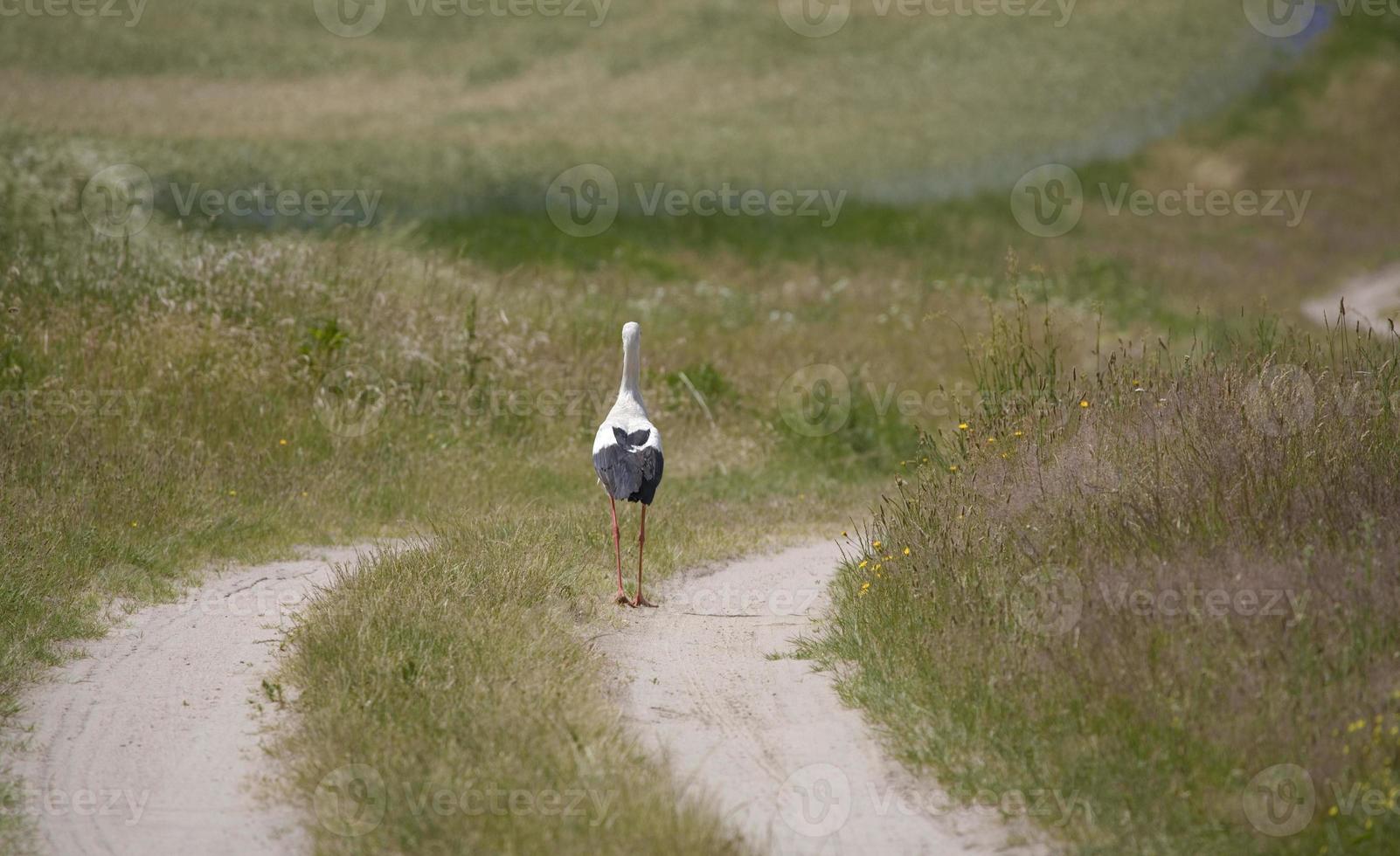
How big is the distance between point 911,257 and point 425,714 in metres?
22.5

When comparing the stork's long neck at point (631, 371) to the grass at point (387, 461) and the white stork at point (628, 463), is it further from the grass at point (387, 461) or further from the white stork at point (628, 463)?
the grass at point (387, 461)

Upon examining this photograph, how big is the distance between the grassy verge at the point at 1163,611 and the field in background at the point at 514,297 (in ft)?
0.45

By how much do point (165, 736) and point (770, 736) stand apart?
11.0 ft

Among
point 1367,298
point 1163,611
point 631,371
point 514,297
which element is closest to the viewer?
point 1163,611

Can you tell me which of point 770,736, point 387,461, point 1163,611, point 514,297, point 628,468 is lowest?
point 770,736

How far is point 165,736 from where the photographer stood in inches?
275

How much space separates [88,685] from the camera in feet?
25.1

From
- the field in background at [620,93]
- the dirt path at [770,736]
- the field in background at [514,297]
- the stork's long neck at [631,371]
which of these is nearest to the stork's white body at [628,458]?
the stork's long neck at [631,371]

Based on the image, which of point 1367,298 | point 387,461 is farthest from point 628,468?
point 1367,298

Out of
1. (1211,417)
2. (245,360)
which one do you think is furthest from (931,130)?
(1211,417)

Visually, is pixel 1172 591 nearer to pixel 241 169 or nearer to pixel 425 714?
pixel 425 714

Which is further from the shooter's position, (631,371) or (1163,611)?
(631,371)

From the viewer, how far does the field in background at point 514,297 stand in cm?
754

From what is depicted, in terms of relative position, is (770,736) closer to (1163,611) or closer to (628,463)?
(1163,611)
